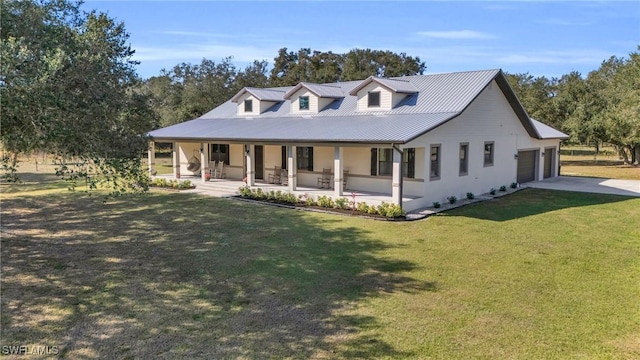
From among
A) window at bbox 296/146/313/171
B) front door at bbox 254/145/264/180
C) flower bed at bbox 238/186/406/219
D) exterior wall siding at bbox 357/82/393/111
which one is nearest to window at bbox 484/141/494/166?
exterior wall siding at bbox 357/82/393/111

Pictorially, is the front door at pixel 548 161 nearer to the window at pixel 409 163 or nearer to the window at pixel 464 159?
the window at pixel 464 159

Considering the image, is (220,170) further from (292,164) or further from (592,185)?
(592,185)

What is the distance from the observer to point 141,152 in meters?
10.4

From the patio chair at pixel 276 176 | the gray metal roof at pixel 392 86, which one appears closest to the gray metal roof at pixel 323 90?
the gray metal roof at pixel 392 86

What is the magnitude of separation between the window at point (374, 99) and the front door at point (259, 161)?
6.04 metres

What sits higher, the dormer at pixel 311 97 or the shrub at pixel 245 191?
the dormer at pixel 311 97

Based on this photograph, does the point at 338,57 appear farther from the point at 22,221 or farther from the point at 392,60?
the point at 22,221

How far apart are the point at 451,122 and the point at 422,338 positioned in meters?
12.5

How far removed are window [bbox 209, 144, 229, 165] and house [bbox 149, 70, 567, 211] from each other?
0.19ft

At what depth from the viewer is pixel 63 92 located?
8.02 meters

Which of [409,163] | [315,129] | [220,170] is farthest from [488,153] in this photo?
[220,170]

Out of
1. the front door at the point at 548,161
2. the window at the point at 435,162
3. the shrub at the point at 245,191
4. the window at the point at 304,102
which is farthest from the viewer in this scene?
the front door at the point at 548,161

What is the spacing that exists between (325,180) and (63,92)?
12.9m

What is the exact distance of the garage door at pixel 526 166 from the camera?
76.6 feet
